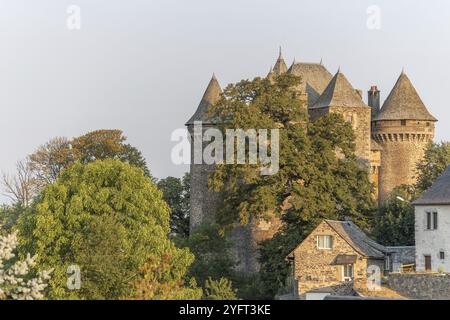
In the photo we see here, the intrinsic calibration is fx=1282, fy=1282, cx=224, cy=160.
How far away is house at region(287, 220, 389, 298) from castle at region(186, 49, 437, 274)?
18500mm

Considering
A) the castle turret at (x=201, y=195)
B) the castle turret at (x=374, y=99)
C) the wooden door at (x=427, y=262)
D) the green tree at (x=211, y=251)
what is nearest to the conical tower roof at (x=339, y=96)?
the castle turret at (x=374, y=99)

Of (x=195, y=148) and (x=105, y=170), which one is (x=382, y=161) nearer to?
(x=195, y=148)

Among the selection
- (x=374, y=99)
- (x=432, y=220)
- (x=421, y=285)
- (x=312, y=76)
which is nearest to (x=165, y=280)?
(x=421, y=285)

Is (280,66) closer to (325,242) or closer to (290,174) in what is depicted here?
(290,174)

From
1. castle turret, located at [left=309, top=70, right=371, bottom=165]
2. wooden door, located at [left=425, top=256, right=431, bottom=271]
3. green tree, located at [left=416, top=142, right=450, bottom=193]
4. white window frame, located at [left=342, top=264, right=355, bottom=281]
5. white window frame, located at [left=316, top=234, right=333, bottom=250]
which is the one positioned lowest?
white window frame, located at [left=342, top=264, right=355, bottom=281]

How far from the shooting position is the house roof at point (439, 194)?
192 ft

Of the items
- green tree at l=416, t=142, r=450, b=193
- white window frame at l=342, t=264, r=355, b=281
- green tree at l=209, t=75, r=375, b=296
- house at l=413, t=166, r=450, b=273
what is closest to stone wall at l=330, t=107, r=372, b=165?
green tree at l=416, t=142, r=450, b=193

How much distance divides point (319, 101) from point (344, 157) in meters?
10.6

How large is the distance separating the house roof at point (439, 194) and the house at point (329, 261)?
3.49m

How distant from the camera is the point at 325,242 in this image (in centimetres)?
5744

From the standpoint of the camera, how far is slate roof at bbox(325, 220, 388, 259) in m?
57.2

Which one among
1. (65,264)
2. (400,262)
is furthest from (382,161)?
(65,264)

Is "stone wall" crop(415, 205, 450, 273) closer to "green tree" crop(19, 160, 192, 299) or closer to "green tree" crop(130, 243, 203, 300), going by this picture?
"green tree" crop(130, 243, 203, 300)

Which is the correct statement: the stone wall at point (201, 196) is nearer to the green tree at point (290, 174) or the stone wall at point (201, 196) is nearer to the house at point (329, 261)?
the green tree at point (290, 174)
